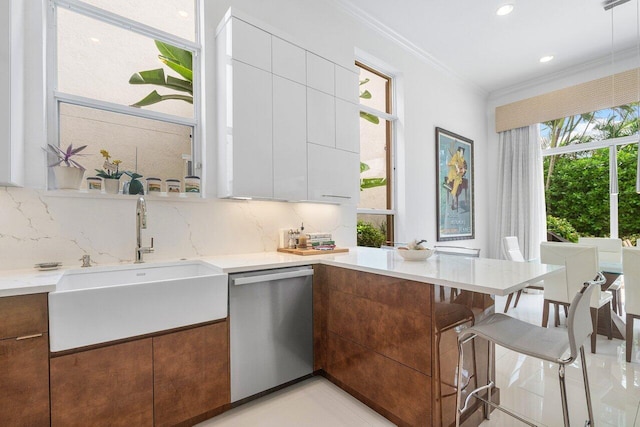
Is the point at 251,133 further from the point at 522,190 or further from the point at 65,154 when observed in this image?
the point at 522,190

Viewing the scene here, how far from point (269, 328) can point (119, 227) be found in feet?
3.75

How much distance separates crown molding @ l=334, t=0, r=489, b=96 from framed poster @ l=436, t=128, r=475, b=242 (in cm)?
91

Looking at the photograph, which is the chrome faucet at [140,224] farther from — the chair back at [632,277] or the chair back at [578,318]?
the chair back at [632,277]

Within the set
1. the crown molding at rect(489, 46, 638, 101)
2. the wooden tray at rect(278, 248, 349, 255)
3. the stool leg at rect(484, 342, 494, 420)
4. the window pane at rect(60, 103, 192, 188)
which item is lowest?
the stool leg at rect(484, 342, 494, 420)

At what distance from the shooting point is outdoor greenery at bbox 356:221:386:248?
3.46 m

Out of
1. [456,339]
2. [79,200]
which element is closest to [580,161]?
[456,339]

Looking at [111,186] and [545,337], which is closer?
[545,337]

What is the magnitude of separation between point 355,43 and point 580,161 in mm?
3798

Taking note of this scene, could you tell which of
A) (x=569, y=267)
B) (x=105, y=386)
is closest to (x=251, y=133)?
(x=105, y=386)

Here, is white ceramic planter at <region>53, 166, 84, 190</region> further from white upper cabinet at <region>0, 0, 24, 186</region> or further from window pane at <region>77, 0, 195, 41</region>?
window pane at <region>77, 0, 195, 41</region>

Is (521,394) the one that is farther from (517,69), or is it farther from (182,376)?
(517,69)

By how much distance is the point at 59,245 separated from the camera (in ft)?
5.70

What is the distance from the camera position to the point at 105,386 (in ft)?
4.49

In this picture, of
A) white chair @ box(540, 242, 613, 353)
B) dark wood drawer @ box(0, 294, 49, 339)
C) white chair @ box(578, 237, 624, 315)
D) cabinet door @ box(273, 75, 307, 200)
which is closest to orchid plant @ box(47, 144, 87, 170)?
dark wood drawer @ box(0, 294, 49, 339)
